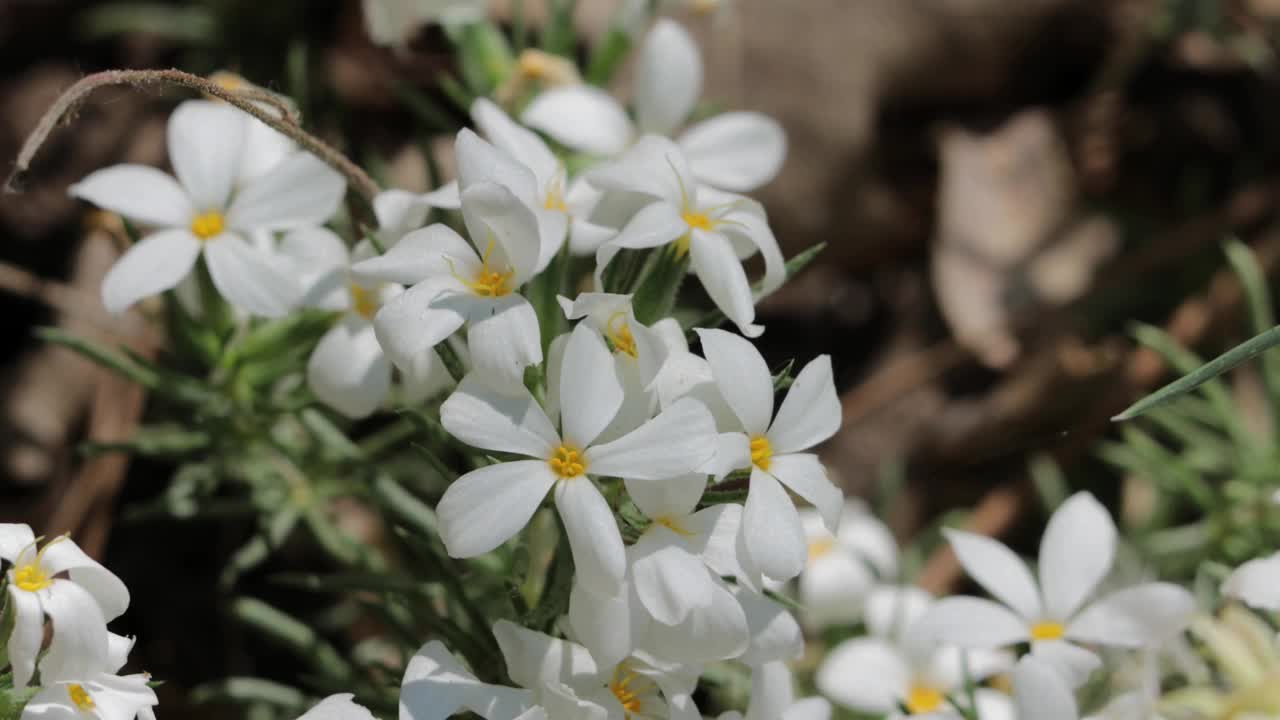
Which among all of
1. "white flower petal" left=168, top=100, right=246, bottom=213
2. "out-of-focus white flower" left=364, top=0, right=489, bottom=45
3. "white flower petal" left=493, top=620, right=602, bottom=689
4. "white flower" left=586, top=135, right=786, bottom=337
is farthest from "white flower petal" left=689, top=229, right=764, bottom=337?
"out-of-focus white flower" left=364, top=0, right=489, bottom=45

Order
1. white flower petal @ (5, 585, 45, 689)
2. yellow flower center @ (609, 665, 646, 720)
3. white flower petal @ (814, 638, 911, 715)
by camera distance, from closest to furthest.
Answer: white flower petal @ (5, 585, 45, 689), yellow flower center @ (609, 665, 646, 720), white flower petal @ (814, 638, 911, 715)

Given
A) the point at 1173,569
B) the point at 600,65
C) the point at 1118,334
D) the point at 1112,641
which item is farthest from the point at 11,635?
the point at 1118,334

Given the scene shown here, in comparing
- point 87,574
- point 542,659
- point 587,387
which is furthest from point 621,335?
point 87,574

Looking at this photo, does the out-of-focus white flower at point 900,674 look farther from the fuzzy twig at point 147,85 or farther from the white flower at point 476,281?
the fuzzy twig at point 147,85

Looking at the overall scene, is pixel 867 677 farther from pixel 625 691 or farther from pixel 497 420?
pixel 497 420

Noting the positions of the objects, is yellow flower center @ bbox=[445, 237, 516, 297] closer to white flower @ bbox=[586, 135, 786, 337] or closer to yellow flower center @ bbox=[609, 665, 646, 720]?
white flower @ bbox=[586, 135, 786, 337]

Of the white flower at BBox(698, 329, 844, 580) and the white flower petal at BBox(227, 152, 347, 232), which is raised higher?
the white flower petal at BBox(227, 152, 347, 232)

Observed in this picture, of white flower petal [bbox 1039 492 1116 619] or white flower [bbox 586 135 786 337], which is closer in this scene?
white flower [bbox 586 135 786 337]

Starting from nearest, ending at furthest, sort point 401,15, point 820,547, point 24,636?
point 24,636, point 401,15, point 820,547
